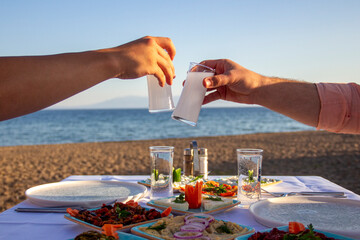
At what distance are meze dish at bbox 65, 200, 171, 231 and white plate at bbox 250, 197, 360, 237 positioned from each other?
428mm

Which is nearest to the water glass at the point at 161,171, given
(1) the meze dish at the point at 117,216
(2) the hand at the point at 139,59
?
(1) the meze dish at the point at 117,216

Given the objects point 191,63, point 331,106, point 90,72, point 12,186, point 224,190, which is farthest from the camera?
point 12,186

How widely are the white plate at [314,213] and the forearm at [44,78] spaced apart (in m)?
0.86

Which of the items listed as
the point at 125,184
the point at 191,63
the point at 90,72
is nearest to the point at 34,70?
the point at 90,72

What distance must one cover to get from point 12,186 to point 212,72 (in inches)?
236

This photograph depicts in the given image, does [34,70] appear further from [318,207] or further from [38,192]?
[318,207]

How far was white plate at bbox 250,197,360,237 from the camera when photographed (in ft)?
4.53

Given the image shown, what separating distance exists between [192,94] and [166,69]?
259 mm

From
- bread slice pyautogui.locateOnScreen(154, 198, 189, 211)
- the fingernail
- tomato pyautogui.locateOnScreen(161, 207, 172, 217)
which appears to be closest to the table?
bread slice pyautogui.locateOnScreen(154, 198, 189, 211)

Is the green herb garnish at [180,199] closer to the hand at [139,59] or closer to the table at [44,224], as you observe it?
the table at [44,224]

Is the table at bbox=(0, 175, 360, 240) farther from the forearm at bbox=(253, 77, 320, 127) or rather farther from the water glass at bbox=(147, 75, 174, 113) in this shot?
the forearm at bbox=(253, 77, 320, 127)

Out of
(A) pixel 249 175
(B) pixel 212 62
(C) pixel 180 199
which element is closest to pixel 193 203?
(C) pixel 180 199

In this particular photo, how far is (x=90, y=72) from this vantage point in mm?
1322

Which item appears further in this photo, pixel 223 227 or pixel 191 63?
pixel 191 63
